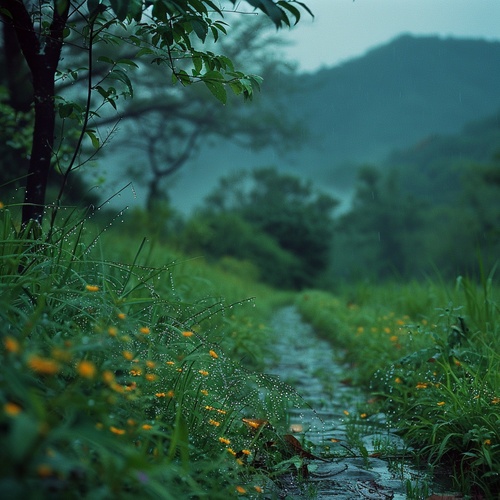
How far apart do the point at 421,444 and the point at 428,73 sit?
9352 centimetres

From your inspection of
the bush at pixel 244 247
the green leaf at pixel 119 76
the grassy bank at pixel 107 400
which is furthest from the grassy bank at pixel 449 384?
the bush at pixel 244 247

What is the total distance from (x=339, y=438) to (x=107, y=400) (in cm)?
204

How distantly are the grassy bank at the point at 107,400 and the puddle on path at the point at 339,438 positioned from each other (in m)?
0.23

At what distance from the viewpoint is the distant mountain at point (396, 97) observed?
78.8 m

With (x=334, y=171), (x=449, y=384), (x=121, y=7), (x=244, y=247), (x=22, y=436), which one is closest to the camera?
(x=22, y=436)

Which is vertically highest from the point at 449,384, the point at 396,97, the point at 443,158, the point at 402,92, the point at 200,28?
the point at 402,92

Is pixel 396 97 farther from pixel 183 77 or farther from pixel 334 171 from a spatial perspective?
pixel 183 77

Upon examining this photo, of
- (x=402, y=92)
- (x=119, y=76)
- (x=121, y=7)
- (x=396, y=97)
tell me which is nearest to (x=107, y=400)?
(x=121, y=7)

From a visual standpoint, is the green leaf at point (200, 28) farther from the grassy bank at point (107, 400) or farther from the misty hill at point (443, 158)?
the misty hill at point (443, 158)

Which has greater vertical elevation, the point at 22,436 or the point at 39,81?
the point at 39,81

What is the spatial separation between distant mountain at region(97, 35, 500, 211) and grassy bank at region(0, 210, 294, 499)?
74360 mm

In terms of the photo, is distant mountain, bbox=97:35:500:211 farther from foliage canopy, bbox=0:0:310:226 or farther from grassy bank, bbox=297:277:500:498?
foliage canopy, bbox=0:0:310:226

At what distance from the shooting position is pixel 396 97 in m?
88.4

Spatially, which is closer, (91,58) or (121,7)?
(121,7)
